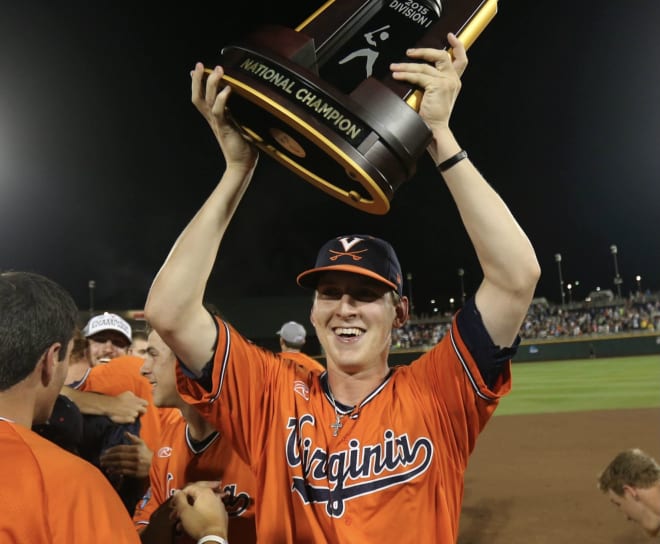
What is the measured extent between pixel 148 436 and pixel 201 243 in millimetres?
2178

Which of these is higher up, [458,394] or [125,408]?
[458,394]

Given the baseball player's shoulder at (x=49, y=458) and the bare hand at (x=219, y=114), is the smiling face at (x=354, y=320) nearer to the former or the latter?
the bare hand at (x=219, y=114)

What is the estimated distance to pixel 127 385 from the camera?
3.65 meters

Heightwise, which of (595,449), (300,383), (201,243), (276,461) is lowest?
(595,449)

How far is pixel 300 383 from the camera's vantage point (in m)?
1.94

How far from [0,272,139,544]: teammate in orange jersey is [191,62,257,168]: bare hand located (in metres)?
Result: 0.63

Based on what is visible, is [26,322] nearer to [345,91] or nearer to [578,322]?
[345,91]

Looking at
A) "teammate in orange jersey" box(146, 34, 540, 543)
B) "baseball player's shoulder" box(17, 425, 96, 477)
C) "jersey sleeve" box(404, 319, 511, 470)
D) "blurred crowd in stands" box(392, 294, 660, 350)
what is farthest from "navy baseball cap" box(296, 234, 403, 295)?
"blurred crowd in stands" box(392, 294, 660, 350)

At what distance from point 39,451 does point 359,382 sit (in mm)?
1049

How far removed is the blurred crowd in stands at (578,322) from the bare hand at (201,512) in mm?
38321

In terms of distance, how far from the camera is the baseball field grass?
41.0ft

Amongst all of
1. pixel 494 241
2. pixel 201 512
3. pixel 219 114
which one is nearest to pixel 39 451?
pixel 201 512

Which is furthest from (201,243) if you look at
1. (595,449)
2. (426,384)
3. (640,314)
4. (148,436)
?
(640,314)

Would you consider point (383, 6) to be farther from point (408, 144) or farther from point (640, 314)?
point (640, 314)
